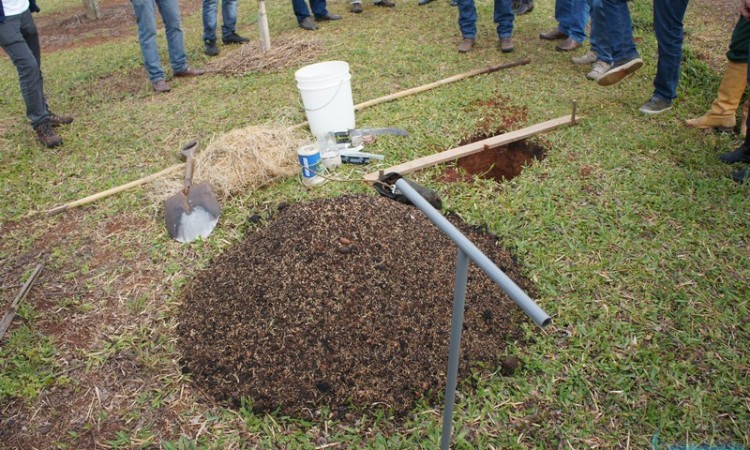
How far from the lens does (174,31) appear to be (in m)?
5.54

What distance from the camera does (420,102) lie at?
4.73 metres

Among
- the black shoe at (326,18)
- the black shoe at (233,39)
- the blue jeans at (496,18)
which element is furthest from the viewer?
the black shoe at (326,18)

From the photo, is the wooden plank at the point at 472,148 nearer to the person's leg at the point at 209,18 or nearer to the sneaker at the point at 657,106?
the sneaker at the point at 657,106

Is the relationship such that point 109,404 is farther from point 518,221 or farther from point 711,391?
point 711,391

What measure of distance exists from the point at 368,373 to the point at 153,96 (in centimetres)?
462

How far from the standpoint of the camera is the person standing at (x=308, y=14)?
7102mm

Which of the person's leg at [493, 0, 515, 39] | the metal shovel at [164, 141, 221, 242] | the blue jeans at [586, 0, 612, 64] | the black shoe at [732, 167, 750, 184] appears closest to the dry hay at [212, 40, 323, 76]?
the person's leg at [493, 0, 515, 39]

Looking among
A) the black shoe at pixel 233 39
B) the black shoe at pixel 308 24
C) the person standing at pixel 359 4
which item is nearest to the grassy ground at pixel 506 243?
the black shoe at pixel 233 39

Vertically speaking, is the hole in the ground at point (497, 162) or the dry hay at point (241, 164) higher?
the dry hay at point (241, 164)

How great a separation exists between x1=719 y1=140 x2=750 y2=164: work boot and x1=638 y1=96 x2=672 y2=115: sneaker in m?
0.83

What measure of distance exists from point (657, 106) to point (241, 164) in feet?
11.4

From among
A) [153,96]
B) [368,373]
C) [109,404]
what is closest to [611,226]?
[368,373]

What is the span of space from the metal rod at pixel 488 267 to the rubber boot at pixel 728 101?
11.2 ft

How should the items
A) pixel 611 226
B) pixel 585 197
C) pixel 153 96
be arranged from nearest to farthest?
1. pixel 611 226
2. pixel 585 197
3. pixel 153 96
